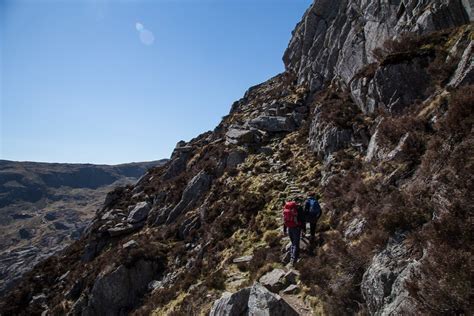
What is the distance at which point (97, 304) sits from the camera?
22.3 metres

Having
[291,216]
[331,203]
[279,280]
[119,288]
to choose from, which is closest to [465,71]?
[331,203]

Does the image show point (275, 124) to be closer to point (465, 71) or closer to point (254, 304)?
point (465, 71)

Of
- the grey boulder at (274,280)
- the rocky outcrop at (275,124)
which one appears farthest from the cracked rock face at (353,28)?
the grey boulder at (274,280)

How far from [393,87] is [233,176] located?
15506 mm

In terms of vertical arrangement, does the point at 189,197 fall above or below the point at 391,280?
above

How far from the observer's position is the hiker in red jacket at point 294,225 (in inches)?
537

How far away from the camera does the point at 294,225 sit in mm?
14047

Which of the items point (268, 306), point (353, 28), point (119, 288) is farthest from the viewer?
point (353, 28)

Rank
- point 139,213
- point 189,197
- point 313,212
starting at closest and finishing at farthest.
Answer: point 313,212, point 189,197, point 139,213

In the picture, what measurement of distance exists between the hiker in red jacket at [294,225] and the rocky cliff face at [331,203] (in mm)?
797

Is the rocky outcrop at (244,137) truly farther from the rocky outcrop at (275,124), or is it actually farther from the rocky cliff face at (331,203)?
the rocky outcrop at (275,124)

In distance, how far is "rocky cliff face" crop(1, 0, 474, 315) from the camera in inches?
330

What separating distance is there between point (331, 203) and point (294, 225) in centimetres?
306

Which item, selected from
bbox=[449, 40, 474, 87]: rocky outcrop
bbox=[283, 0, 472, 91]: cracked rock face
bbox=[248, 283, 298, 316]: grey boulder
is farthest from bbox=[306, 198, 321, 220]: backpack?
bbox=[283, 0, 472, 91]: cracked rock face
